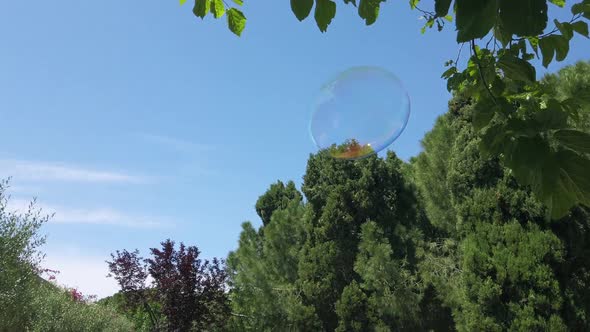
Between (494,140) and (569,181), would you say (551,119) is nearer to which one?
(569,181)

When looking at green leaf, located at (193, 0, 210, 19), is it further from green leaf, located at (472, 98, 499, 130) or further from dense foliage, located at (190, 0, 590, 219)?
green leaf, located at (472, 98, 499, 130)

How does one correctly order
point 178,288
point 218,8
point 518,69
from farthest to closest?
point 178,288
point 218,8
point 518,69

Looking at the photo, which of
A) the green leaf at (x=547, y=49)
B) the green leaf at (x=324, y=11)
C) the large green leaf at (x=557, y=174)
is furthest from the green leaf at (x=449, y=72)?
the large green leaf at (x=557, y=174)

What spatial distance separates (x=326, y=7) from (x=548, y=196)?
0.81 m

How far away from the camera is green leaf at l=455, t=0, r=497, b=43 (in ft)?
3.47

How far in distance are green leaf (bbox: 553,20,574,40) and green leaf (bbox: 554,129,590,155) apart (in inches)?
25.4

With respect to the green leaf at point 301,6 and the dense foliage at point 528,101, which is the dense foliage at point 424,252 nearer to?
the dense foliage at point 528,101

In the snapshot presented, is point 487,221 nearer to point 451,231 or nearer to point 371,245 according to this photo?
point 451,231

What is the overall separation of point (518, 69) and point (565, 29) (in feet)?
1.01

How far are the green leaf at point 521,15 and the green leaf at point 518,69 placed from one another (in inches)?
18.4

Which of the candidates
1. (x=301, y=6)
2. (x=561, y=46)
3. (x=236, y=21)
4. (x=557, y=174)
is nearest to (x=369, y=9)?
(x=301, y=6)

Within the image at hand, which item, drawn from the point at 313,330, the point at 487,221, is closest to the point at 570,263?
the point at 487,221

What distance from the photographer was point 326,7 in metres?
1.48

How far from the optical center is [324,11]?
1.48 m
